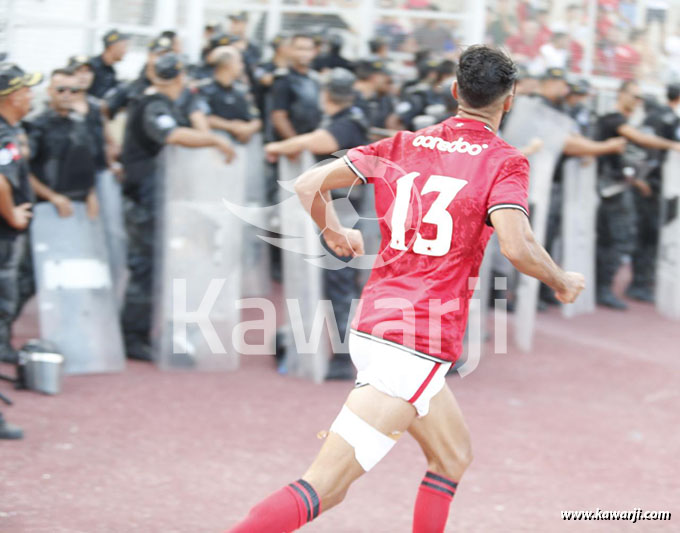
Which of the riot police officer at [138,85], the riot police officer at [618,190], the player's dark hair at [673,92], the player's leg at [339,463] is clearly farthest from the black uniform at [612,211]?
the player's leg at [339,463]

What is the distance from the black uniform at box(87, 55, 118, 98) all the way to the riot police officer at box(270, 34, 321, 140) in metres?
1.63

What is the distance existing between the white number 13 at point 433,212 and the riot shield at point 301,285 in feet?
12.2

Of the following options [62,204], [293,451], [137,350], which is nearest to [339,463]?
[293,451]

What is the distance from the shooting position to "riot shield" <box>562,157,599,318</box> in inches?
373

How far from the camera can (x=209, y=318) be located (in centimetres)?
717

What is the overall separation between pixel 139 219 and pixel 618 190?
5193 mm

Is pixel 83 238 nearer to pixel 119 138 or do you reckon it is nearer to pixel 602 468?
pixel 119 138

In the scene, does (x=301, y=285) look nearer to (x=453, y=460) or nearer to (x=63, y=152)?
(x=63, y=152)

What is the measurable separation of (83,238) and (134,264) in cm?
53

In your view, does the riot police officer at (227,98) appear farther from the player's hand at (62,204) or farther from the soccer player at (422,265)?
the soccer player at (422,265)

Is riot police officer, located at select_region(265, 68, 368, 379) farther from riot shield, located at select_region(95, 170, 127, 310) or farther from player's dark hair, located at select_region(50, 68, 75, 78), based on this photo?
riot shield, located at select_region(95, 170, 127, 310)

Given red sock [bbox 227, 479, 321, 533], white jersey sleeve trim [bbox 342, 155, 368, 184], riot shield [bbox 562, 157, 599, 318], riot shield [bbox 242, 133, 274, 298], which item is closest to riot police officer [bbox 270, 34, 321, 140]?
riot shield [bbox 242, 133, 274, 298]

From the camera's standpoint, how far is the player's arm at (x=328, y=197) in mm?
3430

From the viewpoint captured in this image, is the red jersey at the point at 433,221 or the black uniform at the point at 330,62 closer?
the red jersey at the point at 433,221
